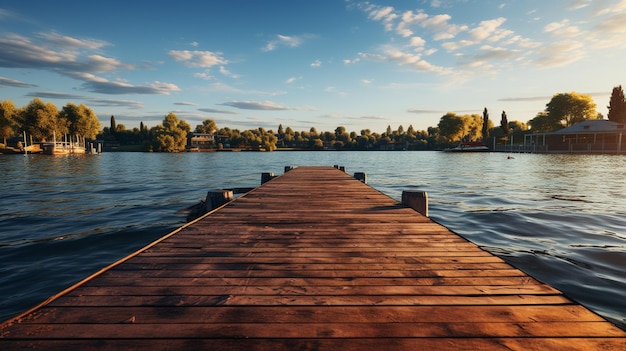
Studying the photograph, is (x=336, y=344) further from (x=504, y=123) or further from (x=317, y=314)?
(x=504, y=123)

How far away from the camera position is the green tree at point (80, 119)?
77.8 m

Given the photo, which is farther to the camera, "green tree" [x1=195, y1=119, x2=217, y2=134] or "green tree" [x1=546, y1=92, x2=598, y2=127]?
"green tree" [x1=195, y1=119, x2=217, y2=134]

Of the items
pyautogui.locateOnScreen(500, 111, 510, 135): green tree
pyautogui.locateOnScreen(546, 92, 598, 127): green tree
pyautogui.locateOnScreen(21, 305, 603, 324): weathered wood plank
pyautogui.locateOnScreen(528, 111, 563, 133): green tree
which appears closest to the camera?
pyautogui.locateOnScreen(21, 305, 603, 324): weathered wood plank

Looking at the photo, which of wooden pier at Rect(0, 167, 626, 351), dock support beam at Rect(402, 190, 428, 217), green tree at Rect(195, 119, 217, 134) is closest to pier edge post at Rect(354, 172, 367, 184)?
dock support beam at Rect(402, 190, 428, 217)

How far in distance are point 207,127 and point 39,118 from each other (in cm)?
9340

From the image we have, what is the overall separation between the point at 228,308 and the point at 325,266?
1.35 metres

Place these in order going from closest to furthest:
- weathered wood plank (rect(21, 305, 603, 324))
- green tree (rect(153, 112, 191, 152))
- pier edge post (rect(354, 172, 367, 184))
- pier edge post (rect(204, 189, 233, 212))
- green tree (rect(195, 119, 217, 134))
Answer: weathered wood plank (rect(21, 305, 603, 324))
pier edge post (rect(204, 189, 233, 212))
pier edge post (rect(354, 172, 367, 184))
green tree (rect(153, 112, 191, 152))
green tree (rect(195, 119, 217, 134))

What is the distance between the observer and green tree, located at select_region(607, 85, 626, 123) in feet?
226

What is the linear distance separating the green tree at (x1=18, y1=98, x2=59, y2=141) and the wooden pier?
9065 cm

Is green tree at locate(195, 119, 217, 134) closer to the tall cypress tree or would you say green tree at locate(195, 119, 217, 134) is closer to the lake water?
the tall cypress tree

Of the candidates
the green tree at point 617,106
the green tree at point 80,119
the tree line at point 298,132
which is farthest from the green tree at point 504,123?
the green tree at point 80,119

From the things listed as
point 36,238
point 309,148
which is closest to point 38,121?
point 36,238

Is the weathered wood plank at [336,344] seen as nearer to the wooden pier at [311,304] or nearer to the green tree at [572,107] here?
the wooden pier at [311,304]

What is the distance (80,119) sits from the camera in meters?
78.4
